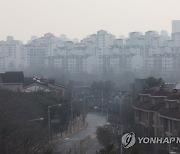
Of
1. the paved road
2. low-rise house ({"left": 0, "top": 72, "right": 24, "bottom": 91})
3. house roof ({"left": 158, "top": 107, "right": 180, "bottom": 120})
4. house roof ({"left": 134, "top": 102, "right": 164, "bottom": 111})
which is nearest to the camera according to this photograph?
house roof ({"left": 158, "top": 107, "right": 180, "bottom": 120})

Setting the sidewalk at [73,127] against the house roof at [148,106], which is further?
the sidewalk at [73,127]

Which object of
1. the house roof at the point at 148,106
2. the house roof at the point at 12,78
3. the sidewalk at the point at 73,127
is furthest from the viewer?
the house roof at the point at 12,78

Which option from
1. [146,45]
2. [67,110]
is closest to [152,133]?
[67,110]

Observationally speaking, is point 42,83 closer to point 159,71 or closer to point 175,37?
point 159,71

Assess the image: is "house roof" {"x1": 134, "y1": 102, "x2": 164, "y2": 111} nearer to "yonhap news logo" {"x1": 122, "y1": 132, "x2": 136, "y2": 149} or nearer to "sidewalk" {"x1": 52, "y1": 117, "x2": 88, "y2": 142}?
"sidewalk" {"x1": 52, "y1": 117, "x2": 88, "y2": 142}

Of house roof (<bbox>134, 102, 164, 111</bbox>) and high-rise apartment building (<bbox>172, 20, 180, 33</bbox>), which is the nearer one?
house roof (<bbox>134, 102, 164, 111</bbox>)

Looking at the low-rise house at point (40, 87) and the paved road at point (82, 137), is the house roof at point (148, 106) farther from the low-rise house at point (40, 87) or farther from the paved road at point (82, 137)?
the low-rise house at point (40, 87)

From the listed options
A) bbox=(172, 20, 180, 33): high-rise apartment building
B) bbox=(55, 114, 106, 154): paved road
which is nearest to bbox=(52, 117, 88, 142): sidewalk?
bbox=(55, 114, 106, 154): paved road

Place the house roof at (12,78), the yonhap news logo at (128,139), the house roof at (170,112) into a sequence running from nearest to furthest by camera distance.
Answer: the yonhap news logo at (128,139)
the house roof at (170,112)
the house roof at (12,78)

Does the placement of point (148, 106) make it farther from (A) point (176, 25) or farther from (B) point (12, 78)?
(A) point (176, 25)

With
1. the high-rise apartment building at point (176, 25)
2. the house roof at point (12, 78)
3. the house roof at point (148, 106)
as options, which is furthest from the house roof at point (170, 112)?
the high-rise apartment building at point (176, 25)

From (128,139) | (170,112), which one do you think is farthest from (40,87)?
(128,139)

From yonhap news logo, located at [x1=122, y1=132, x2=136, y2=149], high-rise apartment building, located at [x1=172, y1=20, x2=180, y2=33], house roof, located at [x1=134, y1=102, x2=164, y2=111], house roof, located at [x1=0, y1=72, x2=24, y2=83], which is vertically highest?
high-rise apartment building, located at [x1=172, y1=20, x2=180, y2=33]

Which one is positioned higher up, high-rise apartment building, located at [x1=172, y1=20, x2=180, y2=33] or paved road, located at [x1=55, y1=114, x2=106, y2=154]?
high-rise apartment building, located at [x1=172, y1=20, x2=180, y2=33]
